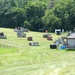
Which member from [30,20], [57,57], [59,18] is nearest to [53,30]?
[59,18]

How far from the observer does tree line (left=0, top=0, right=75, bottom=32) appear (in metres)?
84.9

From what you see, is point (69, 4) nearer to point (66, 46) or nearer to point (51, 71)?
point (66, 46)

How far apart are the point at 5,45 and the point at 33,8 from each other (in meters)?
43.8

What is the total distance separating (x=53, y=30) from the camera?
83.7 m

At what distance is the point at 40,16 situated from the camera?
3752 inches

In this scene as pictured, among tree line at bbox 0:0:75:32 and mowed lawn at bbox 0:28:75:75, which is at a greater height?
tree line at bbox 0:0:75:32

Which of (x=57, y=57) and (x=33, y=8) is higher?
(x=33, y=8)

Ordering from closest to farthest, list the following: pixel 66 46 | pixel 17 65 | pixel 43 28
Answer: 1. pixel 17 65
2. pixel 66 46
3. pixel 43 28

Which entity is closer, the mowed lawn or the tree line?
the mowed lawn

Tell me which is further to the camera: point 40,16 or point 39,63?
point 40,16

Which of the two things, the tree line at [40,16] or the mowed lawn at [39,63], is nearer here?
the mowed lawn at [39,63]

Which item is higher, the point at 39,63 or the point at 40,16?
the point at 40,16

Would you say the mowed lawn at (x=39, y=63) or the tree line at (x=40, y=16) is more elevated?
the tree line at (x=40, y=16)

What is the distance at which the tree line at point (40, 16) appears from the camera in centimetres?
8488
